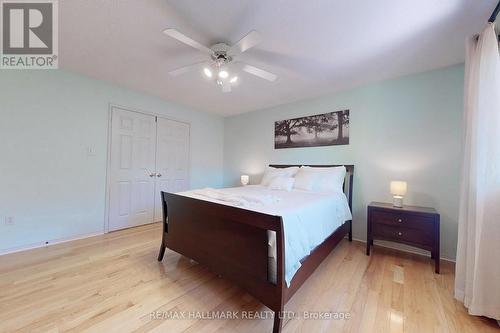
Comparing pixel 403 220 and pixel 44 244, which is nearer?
→ pixel 403 220

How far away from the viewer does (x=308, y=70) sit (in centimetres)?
256

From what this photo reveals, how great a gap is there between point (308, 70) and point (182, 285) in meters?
2.82

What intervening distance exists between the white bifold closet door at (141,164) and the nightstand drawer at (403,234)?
11.7 ft

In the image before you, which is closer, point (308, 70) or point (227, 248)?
Result: point (227, 248)

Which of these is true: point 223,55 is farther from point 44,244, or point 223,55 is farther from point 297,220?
point 44,244

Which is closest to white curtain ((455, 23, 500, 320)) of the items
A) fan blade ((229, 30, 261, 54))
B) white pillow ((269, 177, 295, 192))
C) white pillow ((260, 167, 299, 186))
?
fan blade ((229, 30, 261, 54))

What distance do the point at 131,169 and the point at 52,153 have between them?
1.01 meters

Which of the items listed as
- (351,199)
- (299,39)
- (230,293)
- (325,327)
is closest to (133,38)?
(299,39)

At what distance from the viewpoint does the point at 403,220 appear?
2.29 m

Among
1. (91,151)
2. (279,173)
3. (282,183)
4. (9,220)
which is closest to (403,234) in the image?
(282,183)

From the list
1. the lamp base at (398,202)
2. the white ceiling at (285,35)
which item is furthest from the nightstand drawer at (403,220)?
the white ceiling at (285,35)

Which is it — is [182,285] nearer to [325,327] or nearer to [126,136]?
[325,327]

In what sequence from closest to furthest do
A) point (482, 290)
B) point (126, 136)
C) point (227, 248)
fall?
point (482, 290) → point (227, 248) → point (126, 136)

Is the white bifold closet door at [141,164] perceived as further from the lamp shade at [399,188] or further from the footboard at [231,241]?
the lamp shade at [399,188]
